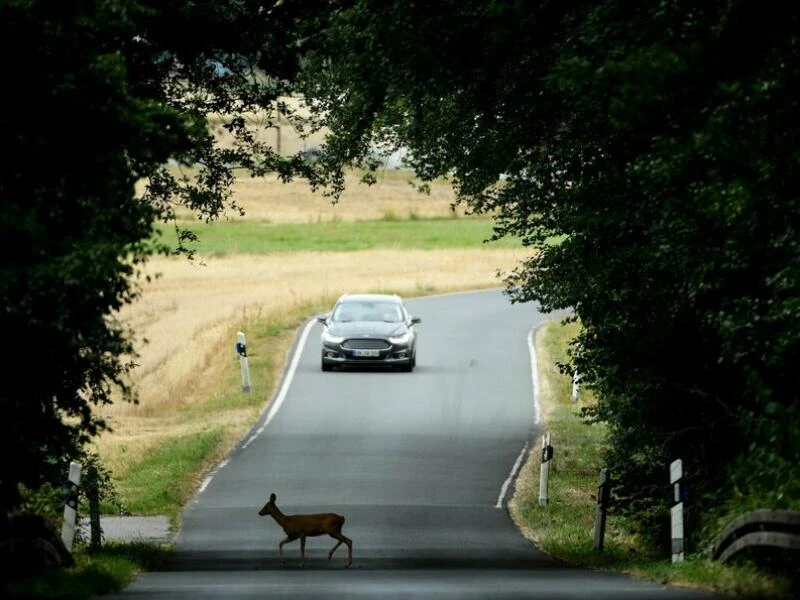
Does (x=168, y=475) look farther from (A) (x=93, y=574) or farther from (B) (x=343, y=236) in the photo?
(B) (x=343, y=236)

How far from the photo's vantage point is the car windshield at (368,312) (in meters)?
39.4

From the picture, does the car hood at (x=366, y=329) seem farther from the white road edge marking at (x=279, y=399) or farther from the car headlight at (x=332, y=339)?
the white road edge marking at (x=279, y=399)

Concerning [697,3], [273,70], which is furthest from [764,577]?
[273,70]

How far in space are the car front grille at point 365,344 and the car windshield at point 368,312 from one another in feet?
2.17

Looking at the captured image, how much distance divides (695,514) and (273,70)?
706 centimetres

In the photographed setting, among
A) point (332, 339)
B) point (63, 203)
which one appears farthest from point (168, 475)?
point (63, 203)

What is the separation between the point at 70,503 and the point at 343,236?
74.1 metres

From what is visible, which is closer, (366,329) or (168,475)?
(168,475)

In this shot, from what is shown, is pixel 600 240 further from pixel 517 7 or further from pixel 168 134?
pixel 168 134

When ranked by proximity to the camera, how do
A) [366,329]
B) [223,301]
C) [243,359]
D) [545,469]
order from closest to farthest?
[545,469] < [243,359] < [366,329] < [223,301]

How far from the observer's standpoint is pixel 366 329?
38656mm

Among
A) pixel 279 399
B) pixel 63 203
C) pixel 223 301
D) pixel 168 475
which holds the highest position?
pixel 223 301

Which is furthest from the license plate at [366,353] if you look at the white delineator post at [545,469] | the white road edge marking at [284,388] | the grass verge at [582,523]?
the white delineator post at [545,469]

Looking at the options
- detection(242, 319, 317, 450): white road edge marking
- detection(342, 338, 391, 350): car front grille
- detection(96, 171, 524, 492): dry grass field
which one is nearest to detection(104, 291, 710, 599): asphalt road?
detection(242, 319, 317, 450): white road edge marking
